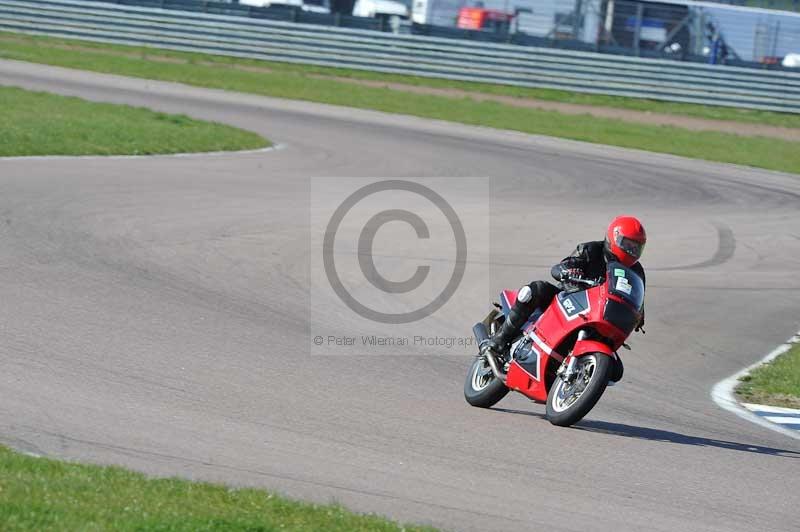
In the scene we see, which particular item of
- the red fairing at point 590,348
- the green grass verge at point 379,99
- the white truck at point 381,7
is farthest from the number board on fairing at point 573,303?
the white truck at point 381,7

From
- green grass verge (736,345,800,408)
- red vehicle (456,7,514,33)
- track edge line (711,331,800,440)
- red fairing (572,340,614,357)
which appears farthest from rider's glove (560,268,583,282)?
red vehicle (456,7,514,33)

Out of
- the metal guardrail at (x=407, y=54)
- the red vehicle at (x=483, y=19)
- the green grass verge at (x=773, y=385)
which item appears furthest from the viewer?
the red vehicle at (x=483, y=19)

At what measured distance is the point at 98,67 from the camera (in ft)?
101

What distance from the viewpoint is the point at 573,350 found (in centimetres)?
732

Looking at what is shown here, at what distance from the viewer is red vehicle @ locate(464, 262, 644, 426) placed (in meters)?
7.22

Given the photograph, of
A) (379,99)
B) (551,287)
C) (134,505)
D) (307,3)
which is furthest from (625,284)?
(307,3)

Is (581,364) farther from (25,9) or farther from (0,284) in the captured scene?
(25,9)

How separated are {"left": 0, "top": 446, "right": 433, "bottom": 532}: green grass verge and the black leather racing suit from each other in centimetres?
287

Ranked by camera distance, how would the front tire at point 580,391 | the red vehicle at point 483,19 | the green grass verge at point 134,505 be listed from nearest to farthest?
the green grass verge at point 134,505 → the front tire at point 580,391 → the red vehicle at point 483,19

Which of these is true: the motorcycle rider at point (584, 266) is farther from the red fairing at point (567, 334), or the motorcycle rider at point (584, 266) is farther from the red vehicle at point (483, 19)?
the red vehicle at point (483, 19)

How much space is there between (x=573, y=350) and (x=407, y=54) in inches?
1086

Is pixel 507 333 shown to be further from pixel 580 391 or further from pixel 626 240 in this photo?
pixel 626 240

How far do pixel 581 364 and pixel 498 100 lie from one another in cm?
2550

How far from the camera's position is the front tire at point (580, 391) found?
23.2ft
